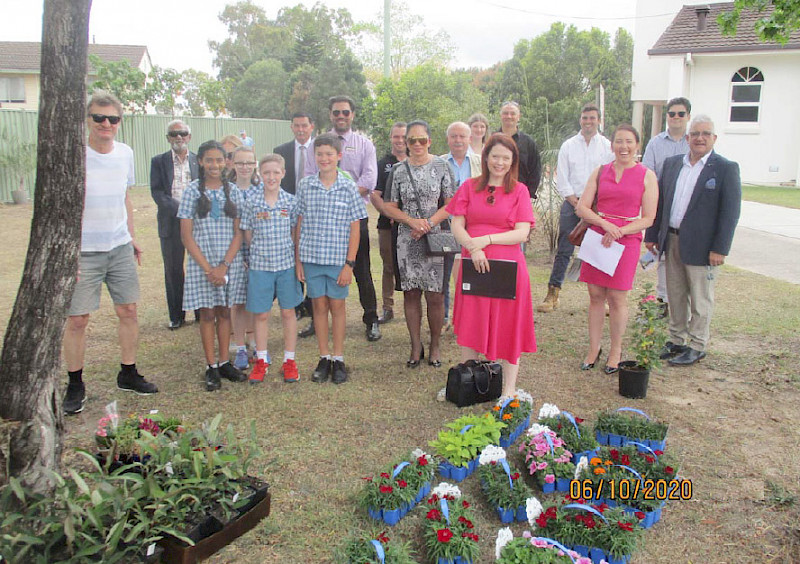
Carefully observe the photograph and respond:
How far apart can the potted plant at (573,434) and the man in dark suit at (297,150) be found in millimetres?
3647

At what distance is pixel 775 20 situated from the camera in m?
5.02

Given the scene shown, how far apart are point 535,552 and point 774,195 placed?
19.7 meters

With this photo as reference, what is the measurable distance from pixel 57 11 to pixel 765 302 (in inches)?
304

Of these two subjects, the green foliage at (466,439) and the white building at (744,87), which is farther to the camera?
the white building at (744,87)

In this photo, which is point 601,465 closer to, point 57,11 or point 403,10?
point 57,11

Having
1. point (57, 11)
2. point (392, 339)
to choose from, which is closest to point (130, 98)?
point (392, 339)

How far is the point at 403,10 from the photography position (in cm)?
4281

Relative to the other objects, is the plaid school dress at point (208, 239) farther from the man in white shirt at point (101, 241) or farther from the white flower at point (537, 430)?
the white flower at point (537, 430)

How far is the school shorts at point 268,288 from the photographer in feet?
16.7

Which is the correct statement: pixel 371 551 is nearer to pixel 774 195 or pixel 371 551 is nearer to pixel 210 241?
pixel 210 241

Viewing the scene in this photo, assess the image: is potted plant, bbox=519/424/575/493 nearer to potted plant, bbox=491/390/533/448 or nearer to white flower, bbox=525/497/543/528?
potted plant, bbox=491/390/533/448

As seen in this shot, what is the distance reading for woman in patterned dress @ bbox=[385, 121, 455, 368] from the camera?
5.33 m

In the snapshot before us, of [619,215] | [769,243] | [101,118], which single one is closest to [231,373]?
[101,118]

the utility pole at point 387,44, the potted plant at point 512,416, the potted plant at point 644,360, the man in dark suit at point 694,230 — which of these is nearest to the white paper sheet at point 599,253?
the potted plant at point 644,360
